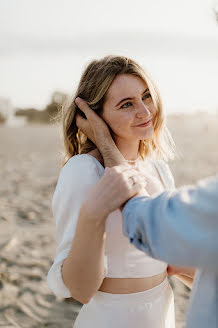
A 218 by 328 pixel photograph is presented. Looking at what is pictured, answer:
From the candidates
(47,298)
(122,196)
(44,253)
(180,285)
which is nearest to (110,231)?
(122,196)

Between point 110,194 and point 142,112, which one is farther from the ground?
point 142,112

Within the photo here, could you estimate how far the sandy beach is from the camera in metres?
2.98

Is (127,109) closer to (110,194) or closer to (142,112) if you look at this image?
(142,112)

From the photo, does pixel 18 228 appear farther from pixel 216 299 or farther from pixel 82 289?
pixel 216 299

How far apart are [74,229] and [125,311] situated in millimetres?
465

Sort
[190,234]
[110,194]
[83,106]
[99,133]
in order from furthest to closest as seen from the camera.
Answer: [83,106] < [99,133] < [110,194] < [190,234]

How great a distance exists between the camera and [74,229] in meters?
1.50

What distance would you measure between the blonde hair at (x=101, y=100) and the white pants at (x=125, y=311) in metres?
0.79

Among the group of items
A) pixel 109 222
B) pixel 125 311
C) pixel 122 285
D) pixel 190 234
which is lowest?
pixel 125 311

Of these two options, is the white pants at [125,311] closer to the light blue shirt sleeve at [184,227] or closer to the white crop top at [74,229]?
the white crop top at [74,229]

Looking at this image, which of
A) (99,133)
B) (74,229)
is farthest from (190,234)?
(99,133)

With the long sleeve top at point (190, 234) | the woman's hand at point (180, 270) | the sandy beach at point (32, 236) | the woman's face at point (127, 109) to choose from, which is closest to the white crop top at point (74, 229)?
the woman's hand at point (180, 270)

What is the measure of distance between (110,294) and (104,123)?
33.7 inches

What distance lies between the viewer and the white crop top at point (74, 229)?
1.52 meters
